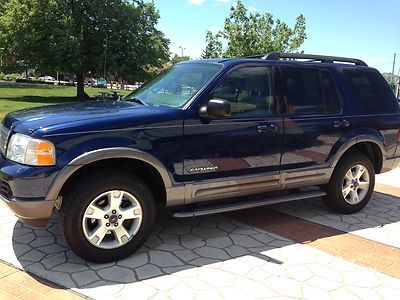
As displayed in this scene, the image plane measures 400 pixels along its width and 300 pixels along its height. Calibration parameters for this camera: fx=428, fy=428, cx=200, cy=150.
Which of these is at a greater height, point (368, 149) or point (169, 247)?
point (368, 149)

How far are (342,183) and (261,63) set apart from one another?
195 centimetres

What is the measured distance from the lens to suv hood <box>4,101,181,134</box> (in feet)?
12.0

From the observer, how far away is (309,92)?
5.15 meters

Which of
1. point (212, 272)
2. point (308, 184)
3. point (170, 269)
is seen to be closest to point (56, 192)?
point (170, 269)

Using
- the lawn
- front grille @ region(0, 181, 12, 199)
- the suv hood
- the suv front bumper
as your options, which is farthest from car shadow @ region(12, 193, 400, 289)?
the lawn

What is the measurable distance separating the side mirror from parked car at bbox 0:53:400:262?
0.01 m

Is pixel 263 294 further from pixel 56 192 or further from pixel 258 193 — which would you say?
pixel 56 192

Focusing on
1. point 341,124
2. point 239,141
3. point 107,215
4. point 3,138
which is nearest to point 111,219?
point 107,215

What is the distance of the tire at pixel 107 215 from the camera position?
3703mm

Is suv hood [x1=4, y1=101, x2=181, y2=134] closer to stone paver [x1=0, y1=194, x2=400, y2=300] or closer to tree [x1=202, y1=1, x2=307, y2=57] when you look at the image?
stone paver [x1=0, y1=194, x2=400, y2=300]

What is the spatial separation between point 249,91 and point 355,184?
215 centimetres

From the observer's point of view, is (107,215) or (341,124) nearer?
(107,215)

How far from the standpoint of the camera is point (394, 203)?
6582mm

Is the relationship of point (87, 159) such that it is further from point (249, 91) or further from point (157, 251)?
point (249, 91)
